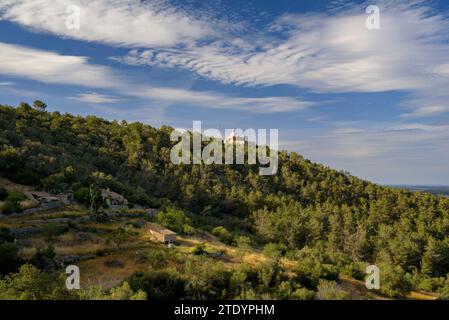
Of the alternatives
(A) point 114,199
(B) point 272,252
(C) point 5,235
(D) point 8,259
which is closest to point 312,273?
(B) point 272,252

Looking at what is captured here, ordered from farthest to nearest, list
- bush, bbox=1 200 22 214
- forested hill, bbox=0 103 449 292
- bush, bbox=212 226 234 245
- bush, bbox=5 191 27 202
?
forested hill, bbox=0 103 449 292 < bush, bbox=212 226 234 245 < bush, bbox=5 191 27 202 < bush, bbox=1 200 22 214

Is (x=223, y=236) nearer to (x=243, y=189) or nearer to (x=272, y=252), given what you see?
(x=272, y=252)

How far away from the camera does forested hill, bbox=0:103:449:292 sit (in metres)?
63.1

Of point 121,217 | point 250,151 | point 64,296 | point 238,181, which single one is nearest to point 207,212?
point 238,181

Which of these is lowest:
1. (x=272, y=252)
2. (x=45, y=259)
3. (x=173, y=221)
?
(x=272, y=252)

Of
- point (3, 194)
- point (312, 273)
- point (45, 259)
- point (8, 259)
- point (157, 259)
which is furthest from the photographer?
point (3, 194)

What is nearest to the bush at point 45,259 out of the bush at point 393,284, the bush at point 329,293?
the bush at point 329,293

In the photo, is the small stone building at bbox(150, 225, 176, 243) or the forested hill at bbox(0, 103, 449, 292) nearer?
the small stone building at bbox(150, 225, 176, 243)

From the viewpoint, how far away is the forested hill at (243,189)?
63.1 meters

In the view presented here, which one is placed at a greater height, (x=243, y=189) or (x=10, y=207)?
(x=243, y=189)

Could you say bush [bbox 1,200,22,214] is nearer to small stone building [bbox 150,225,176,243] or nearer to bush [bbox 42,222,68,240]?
bush [bbox 42,222,68,240]

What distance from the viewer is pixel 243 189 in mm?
92812

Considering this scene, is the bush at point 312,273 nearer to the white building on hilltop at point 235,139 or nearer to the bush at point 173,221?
the bush at point 173,221

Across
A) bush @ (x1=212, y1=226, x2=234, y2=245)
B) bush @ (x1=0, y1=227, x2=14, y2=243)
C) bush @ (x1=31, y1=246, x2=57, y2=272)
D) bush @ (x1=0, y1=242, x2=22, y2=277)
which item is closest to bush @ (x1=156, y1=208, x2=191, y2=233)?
bush @ (x1=212, y1=226, x2=234, y2=245)
